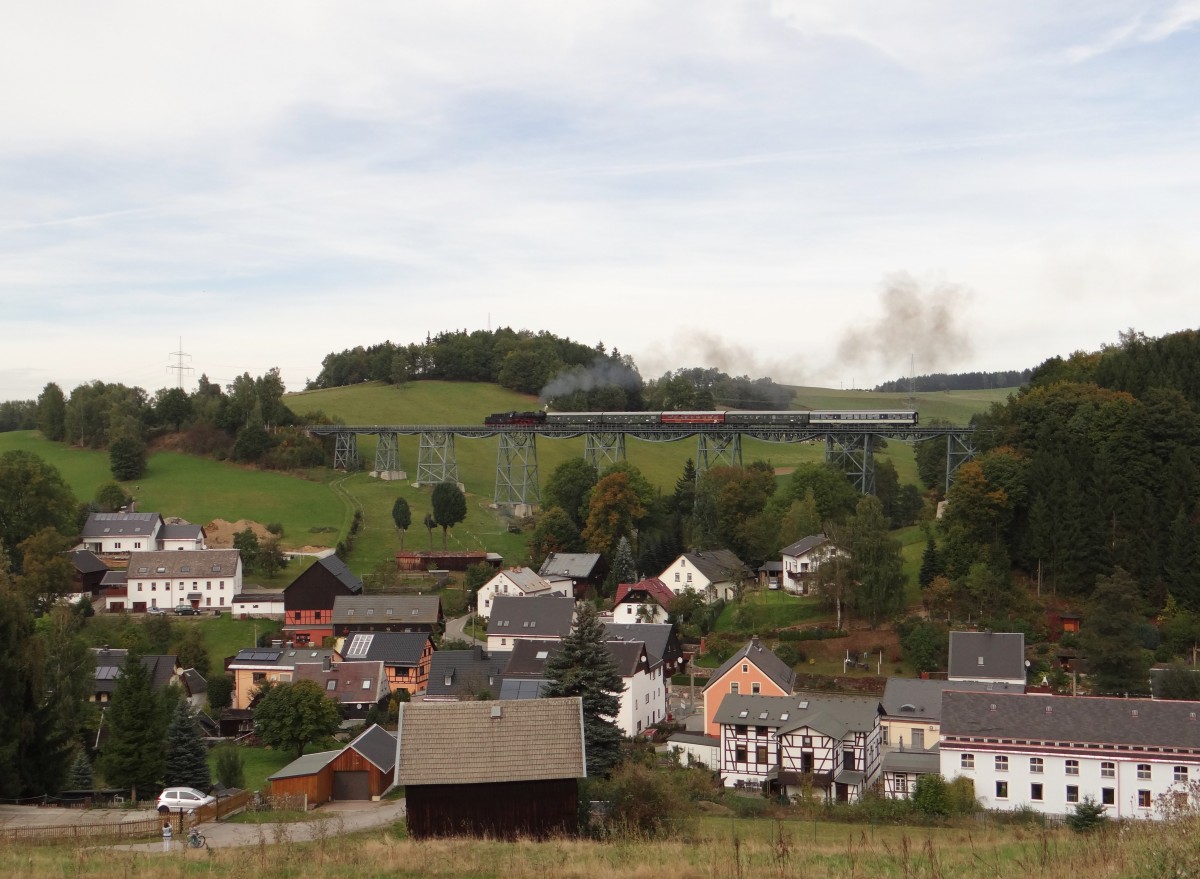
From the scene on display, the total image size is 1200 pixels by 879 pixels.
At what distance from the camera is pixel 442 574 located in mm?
59906

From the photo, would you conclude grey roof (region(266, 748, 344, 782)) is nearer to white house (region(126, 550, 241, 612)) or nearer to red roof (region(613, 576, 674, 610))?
red roof (region(613, 576, 674, 610))

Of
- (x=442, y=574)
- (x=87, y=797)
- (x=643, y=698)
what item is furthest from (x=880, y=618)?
(x=87, y=797)

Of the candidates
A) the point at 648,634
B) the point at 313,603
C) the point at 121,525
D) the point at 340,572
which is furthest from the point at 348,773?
the point at 121,525

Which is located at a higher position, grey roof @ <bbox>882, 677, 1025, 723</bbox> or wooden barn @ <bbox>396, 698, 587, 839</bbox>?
wooden barn @ <bbox>396, 698, 587, 839</bbox>

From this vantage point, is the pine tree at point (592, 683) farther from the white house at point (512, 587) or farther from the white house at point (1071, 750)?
the white house at point (512, 587)

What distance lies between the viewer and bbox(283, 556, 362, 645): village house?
53094mm

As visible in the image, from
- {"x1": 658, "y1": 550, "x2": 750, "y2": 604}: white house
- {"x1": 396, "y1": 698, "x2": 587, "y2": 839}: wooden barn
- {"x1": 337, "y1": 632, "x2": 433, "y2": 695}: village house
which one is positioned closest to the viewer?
{"x1": 396, "y1": 698, "x2": 587, "y2": 839}: wooden barn

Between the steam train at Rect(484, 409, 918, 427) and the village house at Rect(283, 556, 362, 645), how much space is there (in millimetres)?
24781

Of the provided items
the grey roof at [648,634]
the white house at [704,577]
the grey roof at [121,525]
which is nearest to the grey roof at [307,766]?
the grey roof at [648,634]

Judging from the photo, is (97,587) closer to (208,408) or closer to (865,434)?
(208,408)

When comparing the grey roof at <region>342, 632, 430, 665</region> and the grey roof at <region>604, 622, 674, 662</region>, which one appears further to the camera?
the grey roof at <region>342, 632, 430, 665</region>

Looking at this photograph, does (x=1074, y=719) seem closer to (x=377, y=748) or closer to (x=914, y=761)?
(x=914, y=761)

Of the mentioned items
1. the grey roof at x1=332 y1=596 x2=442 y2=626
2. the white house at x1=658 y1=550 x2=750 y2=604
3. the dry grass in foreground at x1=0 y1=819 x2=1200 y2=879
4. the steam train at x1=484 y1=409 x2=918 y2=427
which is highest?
the steam train at x1=484 y1=409 x2=918 y2=427

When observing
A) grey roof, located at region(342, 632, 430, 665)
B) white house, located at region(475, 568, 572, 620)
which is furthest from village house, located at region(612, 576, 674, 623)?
grey roof, located at region(342, 632, 430, 665)
